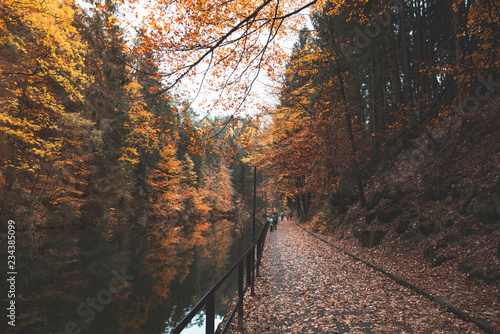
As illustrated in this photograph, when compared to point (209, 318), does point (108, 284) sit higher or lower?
lower

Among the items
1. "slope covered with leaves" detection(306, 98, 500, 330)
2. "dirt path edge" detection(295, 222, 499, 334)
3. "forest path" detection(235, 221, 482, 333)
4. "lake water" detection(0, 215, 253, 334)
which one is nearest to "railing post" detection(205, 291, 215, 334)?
"forest path" detection(235, 221, 482, 333)

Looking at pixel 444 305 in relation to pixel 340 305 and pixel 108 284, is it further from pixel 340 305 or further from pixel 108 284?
pixel 108 284

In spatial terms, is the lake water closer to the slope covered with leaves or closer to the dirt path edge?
the dirt path edge

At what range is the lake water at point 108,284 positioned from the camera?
670 cm

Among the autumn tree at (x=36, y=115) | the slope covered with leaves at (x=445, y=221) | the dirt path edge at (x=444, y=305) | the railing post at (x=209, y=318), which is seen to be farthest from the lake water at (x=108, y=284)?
the slope covered with leaves at (x=445, y=221)

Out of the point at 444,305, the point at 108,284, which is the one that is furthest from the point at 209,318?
the point at 108,284

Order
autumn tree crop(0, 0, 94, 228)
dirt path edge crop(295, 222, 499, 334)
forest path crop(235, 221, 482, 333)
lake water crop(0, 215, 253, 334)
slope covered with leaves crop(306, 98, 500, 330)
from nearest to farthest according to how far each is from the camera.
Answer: dirt path edge crop(295, 222, 499, 334)
forest path crop(235, 221, 482, 333)
slope covered with leaves crop(306, 98, 500, 330)
lake water crop(0, 215, 253, 334)
autumn tree crop(0, 0, 94, 228)

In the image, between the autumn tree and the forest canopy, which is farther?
the autumn tree

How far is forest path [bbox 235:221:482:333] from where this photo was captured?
13.6 ft

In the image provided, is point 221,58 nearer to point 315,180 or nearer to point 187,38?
point 187,38

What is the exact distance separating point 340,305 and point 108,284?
328 inches

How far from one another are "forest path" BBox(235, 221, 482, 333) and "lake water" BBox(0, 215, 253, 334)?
8.97ft

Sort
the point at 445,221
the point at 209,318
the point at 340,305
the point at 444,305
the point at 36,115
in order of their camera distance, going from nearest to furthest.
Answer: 1. the point at 209,318
2. the point at 444,305
3. the point at 340,305
4. the point at 445,221
5. the point at 36,115

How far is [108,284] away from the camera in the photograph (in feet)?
30.3
